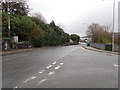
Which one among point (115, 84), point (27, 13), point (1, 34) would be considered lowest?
point (115, 84)

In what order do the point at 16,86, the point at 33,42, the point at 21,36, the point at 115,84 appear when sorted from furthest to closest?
the point at 33,42, the point at 21,36, the point at 115,84, the point at 16,86

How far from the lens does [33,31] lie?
128 ft

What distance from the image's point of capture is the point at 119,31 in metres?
32.0

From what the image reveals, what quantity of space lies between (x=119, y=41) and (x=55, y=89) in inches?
1175

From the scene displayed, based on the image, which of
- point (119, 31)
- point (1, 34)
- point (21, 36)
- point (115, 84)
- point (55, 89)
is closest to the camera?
point (55, 89)

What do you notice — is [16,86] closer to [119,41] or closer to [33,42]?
[119,41]

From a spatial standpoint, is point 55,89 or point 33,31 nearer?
point 55,89

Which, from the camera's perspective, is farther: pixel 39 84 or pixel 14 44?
pixel 14 44

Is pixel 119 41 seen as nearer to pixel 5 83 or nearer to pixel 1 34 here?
pixel 1 34

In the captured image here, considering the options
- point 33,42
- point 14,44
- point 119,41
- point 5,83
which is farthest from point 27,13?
point 5,83

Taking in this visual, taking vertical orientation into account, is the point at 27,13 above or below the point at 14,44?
above

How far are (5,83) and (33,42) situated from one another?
3517cm

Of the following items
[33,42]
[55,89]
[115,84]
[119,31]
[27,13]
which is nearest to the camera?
[55,89]

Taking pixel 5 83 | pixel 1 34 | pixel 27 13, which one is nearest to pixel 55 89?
pixel 5 83
